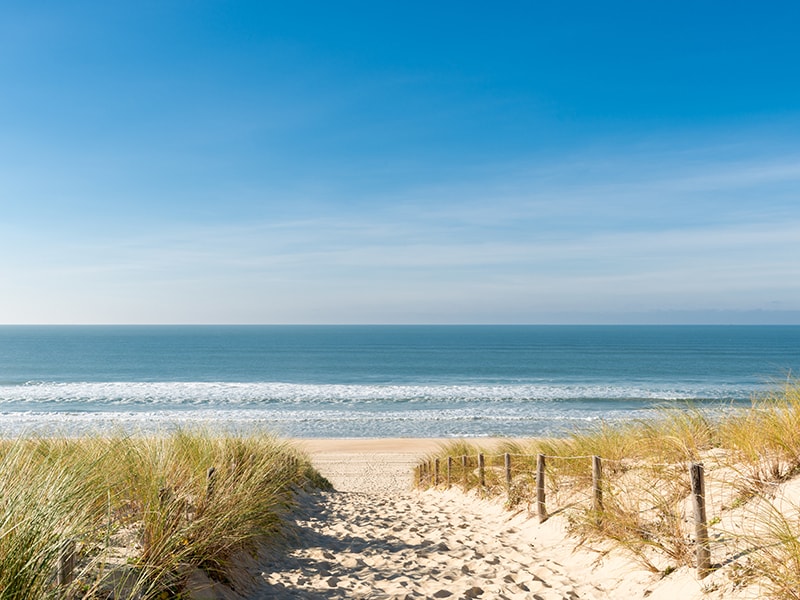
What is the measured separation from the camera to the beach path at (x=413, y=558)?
16.6 feet

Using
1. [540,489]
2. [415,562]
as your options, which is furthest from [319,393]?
[415,562]

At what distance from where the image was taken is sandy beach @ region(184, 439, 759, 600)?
4.89m

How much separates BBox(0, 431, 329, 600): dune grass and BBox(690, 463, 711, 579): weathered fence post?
13.1 ft

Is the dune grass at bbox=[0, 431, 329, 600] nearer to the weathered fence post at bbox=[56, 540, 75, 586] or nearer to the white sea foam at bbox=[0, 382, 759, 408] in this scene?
the weathered fence post at bbox=[56, 540, 75, 586]

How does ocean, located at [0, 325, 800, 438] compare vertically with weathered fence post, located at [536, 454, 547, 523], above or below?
below

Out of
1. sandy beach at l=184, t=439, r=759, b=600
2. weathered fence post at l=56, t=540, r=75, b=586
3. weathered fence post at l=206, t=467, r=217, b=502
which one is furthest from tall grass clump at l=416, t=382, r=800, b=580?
weathered fence post at l=56, t=540, r=75, b=586

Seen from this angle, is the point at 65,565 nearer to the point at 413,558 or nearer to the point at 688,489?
the point at 413,558

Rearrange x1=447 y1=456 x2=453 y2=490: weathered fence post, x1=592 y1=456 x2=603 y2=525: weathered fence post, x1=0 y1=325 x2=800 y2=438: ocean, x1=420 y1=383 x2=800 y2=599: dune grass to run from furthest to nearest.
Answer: x1=0 y1=325 x2=800 y2=438: ocean
x1=447 y1=456 x2=453 y2=490: weathered fence post
x1=592 y1=456 x2=603 y2=525: weathered fence post
x1=420 y1=383 x2=800 y2=599: dune grass

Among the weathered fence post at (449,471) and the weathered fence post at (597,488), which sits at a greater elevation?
the weathered fence post at (597,488)

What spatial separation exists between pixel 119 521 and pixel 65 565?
141cm

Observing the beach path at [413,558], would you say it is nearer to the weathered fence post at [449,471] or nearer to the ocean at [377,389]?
the weathered fence post at [449,471]

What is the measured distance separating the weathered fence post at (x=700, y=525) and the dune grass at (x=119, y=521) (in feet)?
13.1

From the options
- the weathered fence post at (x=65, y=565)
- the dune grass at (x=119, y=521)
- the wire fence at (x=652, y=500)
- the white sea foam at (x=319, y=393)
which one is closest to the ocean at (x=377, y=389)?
the white sea foam at (x=319, y=393)

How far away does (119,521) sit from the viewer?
4102mm
